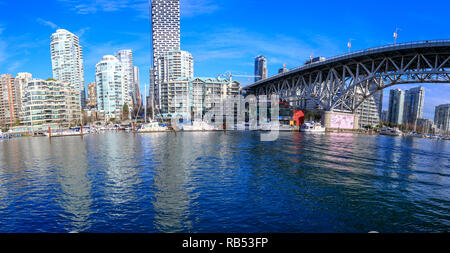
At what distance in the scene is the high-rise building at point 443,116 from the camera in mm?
120881

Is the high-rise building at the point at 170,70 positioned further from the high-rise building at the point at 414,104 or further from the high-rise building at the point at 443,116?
the high-rise building at the point at 443,116

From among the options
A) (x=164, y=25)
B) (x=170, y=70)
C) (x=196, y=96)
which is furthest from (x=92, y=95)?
(x=196, y=96)

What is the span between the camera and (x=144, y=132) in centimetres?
6303

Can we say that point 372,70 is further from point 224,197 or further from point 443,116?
point 443,116

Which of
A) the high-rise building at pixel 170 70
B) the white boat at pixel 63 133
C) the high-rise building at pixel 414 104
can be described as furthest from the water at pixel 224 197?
the high-rise building at pixel 414 104

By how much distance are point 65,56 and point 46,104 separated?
248 feet

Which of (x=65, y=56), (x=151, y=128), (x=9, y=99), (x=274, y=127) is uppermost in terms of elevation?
(x=65, y=56)

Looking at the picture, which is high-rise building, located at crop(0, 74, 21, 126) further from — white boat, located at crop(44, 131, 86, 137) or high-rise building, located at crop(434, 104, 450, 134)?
high-rise building, located at crop(434, 104, 450, 134)

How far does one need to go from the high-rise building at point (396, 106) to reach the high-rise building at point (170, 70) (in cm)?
12332

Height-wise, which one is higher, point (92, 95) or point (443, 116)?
point (92, 95)

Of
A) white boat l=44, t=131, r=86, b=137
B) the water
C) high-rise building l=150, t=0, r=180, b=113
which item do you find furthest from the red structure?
high-rise building l=150, t=0, r=180, b=113

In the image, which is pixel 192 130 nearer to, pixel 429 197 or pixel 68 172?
pixel 68 172

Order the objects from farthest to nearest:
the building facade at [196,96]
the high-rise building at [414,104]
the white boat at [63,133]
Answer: the high-rise building at [414,104] → the building facade at [196,96] → the white boat at [63,133]

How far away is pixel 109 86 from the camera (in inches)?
4412
